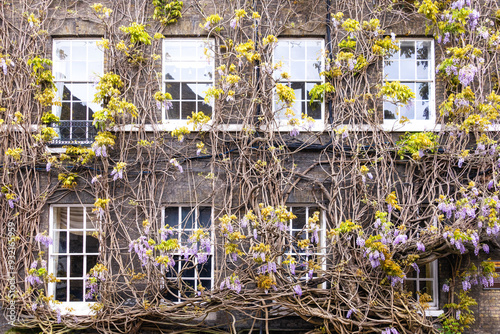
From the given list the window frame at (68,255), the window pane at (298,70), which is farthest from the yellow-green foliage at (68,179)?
the window pane at (298,70)

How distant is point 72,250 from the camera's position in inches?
321

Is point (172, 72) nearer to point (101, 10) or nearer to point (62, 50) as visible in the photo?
point (101, 10)

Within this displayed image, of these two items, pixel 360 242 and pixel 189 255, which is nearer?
pixel 360 242

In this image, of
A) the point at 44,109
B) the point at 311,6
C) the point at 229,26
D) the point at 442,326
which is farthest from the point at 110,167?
the point at 442,326

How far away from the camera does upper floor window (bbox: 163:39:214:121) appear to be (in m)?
8.36

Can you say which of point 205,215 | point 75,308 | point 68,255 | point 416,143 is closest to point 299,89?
point 416,143

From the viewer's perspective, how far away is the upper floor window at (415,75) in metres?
8.37

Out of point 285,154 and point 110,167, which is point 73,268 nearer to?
point 110,167

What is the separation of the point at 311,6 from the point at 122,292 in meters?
6.58

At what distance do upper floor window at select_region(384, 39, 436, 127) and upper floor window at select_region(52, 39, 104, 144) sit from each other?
5791 millimetres

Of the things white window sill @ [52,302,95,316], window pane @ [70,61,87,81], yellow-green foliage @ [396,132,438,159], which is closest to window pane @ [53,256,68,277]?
white window sill @ [52,302,95,316]

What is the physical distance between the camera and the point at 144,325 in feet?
25.3

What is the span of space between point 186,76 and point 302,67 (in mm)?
2321

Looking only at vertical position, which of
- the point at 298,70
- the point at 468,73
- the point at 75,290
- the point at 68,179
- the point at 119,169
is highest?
the point at 298,70
